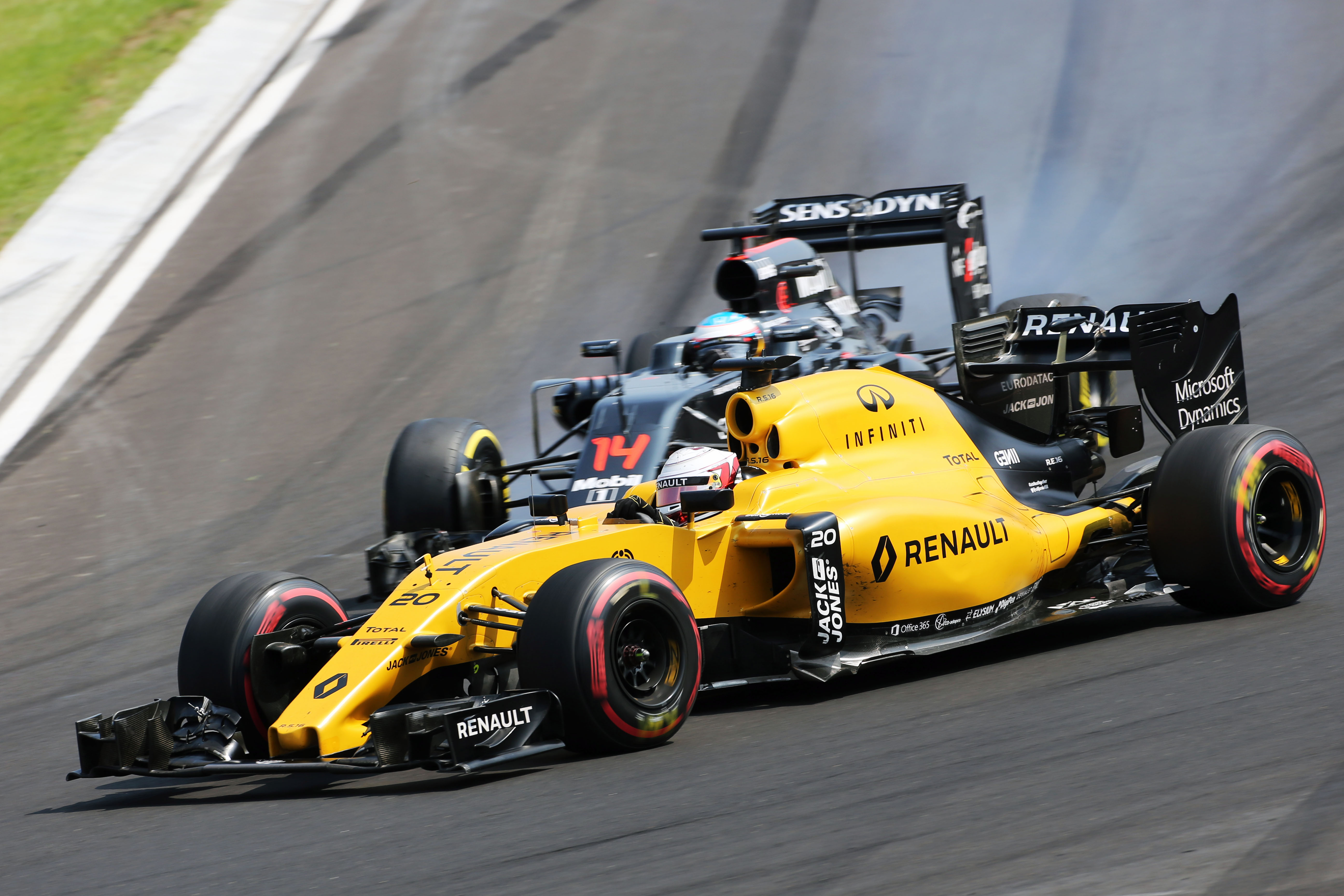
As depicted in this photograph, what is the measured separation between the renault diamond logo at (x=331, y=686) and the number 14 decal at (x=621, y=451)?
2245 mm

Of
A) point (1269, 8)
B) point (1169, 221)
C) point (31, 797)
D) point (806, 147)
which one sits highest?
point (1269, 8)

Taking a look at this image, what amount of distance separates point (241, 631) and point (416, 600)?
0.89 metres

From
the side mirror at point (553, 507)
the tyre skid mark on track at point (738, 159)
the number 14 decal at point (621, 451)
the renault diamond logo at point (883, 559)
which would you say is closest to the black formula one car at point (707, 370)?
the number 14 decal at point (621, 451)

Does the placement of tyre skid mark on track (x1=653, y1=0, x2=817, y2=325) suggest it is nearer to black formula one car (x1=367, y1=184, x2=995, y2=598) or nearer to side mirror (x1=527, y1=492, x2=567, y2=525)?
black formula one car (x1=367, y1=184, x2=995, y2=598)

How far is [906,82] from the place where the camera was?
19.9m

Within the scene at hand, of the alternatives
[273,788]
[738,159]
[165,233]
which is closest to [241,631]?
[273,788]

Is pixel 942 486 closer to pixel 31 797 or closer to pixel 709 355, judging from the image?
pixel 709 355

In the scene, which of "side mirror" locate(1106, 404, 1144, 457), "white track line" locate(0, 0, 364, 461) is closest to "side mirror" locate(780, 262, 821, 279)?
"side mirror" locate(1106, 404, 1144, 457)

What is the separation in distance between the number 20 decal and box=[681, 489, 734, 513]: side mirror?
1286 millimetres

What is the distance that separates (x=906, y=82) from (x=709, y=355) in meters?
11.7

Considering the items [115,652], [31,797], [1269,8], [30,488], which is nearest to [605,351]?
[115,652]

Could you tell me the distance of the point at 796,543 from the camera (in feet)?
24.8

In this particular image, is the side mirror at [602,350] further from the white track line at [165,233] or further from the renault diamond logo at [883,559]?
the white track line at [165,233]

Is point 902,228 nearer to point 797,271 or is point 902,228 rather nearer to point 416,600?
point 797,271
